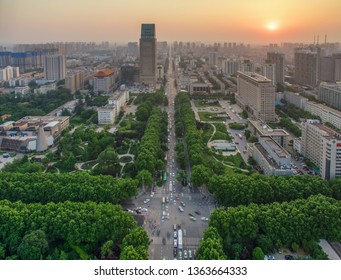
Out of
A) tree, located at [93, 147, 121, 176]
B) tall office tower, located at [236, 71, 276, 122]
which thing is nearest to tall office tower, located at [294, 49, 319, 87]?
tall office tower, located at [236, 71, 276, 122]

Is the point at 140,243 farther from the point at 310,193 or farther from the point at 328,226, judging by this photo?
the point at 310,193

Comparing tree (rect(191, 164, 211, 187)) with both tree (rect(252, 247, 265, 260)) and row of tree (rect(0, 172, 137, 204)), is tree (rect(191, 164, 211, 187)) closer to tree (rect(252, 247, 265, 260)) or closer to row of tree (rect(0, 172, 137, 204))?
row of tree (rect(0, 172, 137, 204))

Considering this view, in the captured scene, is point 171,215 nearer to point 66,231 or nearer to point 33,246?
point 66,231

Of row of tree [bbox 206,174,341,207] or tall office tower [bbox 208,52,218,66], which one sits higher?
tall office tower [bbox 208,52,218,66]

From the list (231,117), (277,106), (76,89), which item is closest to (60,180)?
(231,117)

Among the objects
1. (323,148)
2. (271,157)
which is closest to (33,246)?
(271,157)
